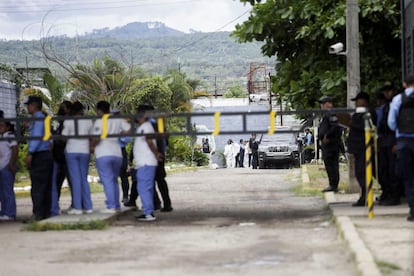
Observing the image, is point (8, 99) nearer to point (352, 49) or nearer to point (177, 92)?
point (352, 49)

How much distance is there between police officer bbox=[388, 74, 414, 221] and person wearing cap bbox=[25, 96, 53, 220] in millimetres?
5219

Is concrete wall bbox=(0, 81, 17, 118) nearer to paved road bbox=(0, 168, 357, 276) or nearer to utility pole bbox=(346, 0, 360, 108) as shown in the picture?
paved road bbox=(0, 168, 357, 276)

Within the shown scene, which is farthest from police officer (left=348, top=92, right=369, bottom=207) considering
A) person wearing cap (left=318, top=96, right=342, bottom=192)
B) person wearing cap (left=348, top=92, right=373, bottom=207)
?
person wearing cap (left=318, top=96, right=342, bottom=192)

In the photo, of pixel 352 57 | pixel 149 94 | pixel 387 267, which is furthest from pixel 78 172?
pixel 149 94

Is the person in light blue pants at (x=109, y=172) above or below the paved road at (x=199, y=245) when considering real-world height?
above

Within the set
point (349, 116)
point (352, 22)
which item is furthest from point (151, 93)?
point (349, 116)

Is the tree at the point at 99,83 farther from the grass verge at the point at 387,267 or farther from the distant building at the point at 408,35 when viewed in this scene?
the grass verge at the point at 387,267

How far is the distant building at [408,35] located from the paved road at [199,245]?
2951 millimetres

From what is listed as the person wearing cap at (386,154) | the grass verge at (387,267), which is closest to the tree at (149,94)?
the person wearing cap at (386,154)

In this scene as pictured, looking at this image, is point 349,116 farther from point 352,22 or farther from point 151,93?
point 151,93

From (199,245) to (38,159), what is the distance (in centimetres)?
360

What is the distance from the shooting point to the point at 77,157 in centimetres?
1405

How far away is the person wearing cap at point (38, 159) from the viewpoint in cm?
1353

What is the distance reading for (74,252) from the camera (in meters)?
11.0
